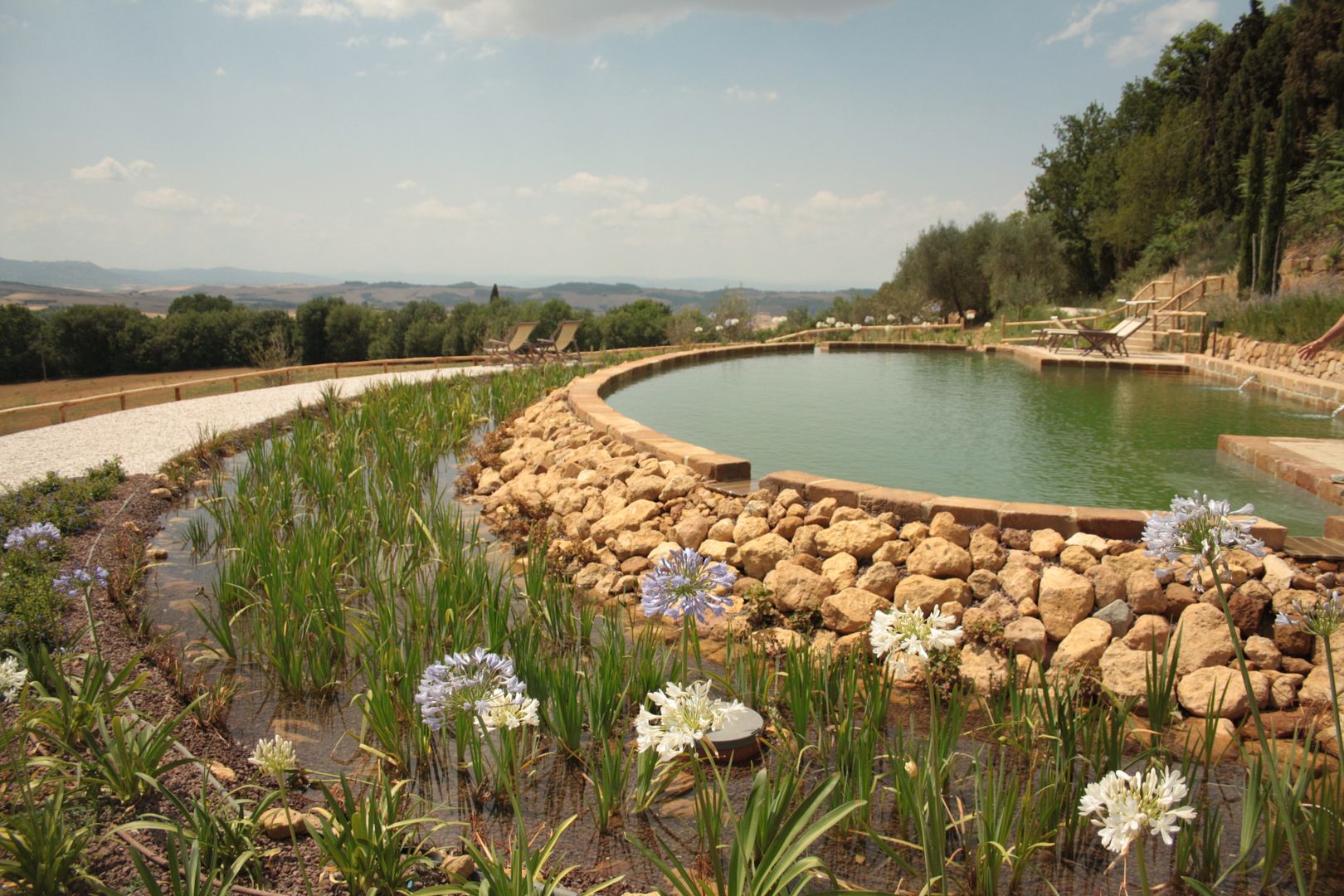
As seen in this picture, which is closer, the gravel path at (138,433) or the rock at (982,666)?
the rock at (982,666)

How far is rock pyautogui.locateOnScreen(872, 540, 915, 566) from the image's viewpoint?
11.7ft

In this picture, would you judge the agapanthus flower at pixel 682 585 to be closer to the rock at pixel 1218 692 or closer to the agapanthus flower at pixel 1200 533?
the agapanthus flower at pixel 1200 533

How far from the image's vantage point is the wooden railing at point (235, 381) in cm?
915

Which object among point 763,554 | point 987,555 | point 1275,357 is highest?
point 1275,357

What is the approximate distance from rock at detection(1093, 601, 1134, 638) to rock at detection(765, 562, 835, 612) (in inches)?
41.1

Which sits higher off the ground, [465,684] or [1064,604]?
[465,684]

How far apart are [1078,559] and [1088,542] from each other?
108mm

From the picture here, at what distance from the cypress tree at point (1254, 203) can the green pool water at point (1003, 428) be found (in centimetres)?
823

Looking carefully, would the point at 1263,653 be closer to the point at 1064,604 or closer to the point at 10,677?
the point at 1064,604

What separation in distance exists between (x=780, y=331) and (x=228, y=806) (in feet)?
57.4

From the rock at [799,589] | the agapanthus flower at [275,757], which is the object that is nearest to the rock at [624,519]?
the rock at [799,589]

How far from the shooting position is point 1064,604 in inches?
124

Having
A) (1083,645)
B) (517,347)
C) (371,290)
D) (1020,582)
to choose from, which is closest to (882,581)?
(1020,582)

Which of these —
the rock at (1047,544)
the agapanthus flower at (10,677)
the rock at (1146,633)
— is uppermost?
the agapanthus flower at (10,677)
